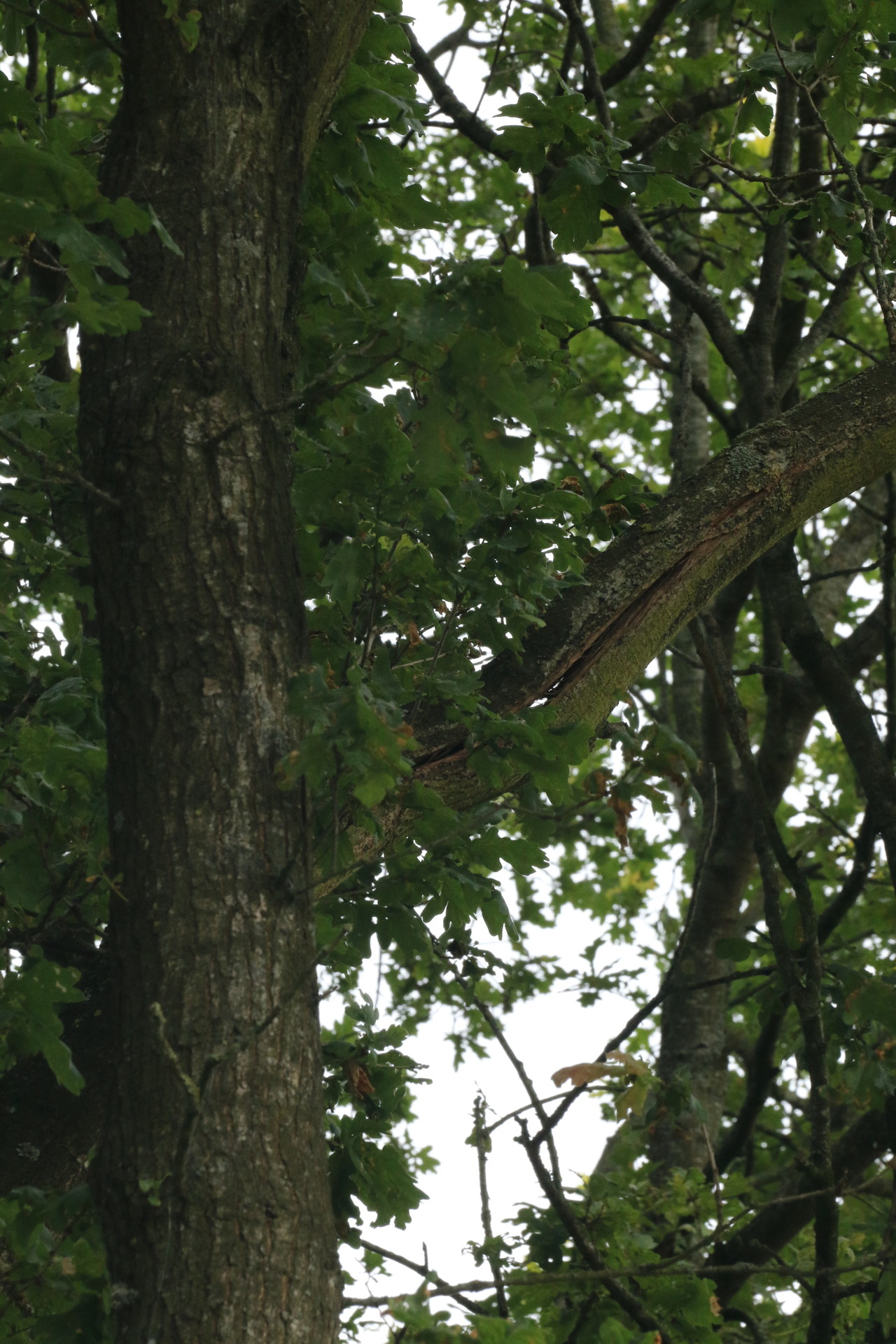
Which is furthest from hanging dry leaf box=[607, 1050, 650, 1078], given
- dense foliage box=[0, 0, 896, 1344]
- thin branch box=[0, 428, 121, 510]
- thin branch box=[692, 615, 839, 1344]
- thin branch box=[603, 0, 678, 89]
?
thin branch box=[603, 0, 678, 89]

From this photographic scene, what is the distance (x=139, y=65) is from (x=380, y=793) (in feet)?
5.28

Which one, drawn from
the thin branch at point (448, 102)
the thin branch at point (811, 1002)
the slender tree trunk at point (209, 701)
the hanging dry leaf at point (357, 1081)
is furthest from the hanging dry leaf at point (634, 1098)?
the thin branch at point (448, 102)

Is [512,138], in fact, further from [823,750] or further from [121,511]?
[823,750]

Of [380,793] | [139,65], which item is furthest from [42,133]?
[380,793]

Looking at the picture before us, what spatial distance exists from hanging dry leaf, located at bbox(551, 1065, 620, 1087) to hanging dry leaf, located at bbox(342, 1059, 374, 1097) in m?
0.46

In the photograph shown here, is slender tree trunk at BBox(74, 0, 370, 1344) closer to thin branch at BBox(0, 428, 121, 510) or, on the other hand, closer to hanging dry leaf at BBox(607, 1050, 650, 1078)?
thin branch at BBox(0, 428, 121, 510)

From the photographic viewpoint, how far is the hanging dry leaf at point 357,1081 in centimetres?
264

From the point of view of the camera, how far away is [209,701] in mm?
1883

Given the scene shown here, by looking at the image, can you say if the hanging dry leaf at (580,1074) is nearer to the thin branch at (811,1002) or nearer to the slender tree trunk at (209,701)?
the slender tree trunk at (209,701)

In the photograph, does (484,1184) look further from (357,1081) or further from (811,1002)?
(811,1002)

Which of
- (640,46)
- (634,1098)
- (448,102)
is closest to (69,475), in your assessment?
(634,1098)

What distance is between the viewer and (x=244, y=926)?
69.1 inches

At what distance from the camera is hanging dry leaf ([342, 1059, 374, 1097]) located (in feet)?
8.66

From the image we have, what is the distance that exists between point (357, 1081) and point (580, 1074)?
0.52 meters
